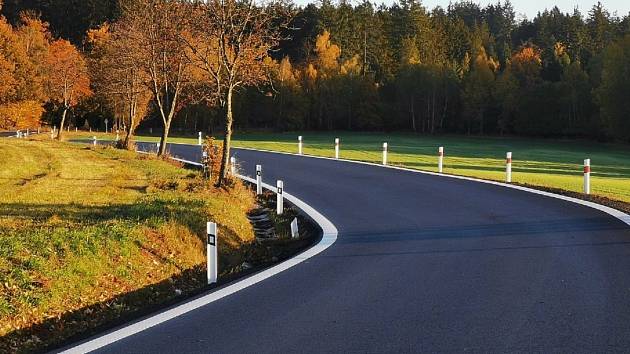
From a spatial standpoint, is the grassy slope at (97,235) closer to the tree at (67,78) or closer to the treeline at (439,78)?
the tree at (67,78)

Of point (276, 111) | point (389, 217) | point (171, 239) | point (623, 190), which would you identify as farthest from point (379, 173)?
point (276, 111)

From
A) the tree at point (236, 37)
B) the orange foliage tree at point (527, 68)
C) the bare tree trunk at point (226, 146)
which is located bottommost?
the bare tree trunk at point (226, 146)

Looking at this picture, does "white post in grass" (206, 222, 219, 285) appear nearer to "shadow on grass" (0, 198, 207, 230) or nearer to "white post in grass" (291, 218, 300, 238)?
"shadow on grass" (0, 198, 207, 230)

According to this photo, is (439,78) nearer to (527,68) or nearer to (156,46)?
(527,68)

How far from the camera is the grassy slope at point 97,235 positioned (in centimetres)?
768

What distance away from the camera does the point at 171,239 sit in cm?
1077

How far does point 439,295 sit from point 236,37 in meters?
12.7

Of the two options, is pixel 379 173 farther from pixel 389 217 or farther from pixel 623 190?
pixel 389 217

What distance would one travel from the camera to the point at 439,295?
6.91 meters

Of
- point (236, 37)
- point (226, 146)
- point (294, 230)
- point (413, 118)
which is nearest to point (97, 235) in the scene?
point (294, 230)

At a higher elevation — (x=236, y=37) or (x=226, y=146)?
(x=236, y=37)

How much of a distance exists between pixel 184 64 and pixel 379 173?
35.5 ft

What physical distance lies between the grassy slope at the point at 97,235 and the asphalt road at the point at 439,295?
6.73 feet

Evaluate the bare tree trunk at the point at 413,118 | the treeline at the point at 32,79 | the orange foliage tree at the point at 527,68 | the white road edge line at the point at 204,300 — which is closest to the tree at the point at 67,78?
the treeline at the point at 32,79
